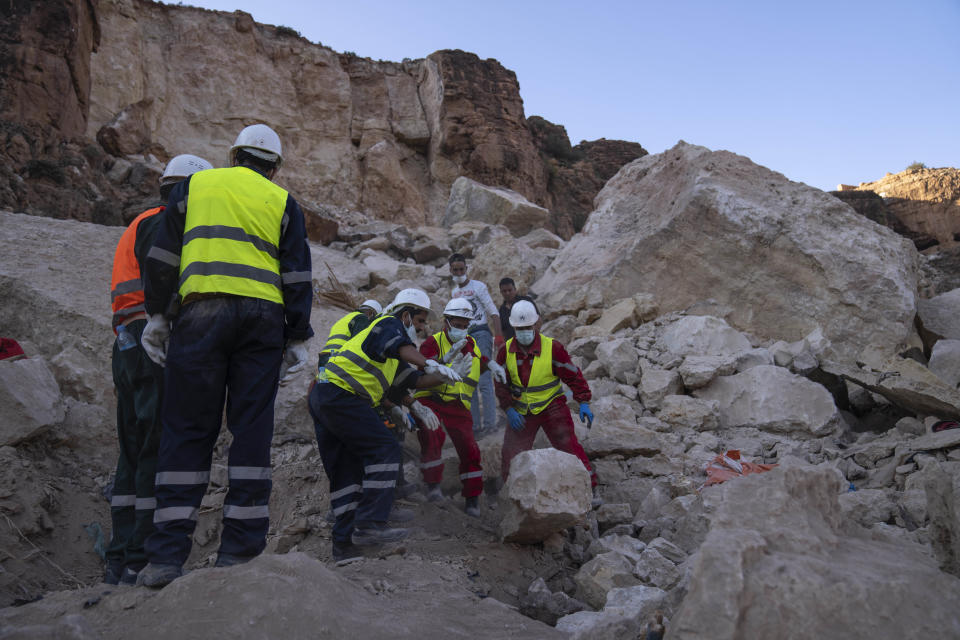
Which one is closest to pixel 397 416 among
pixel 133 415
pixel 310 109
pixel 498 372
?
pixel 498 372

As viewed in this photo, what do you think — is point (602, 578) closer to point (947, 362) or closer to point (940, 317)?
point (947, 362)

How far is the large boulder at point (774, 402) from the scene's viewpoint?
5.18m

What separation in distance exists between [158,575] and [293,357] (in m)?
0.95

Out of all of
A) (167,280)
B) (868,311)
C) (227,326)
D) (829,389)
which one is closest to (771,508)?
(227,326)

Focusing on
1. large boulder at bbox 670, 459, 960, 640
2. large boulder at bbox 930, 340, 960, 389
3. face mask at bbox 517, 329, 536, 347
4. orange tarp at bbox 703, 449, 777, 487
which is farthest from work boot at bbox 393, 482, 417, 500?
large boulder at bbox 930, 340, 960, 389

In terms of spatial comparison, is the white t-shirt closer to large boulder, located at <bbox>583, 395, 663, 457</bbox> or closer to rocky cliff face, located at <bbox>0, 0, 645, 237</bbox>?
large boulder, located at <bbox>583, 395, 663, 457</bbox>

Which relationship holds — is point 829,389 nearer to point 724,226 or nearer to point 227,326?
point 724,226

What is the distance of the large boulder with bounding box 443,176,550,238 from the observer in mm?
15008

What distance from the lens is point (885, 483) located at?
404 cm

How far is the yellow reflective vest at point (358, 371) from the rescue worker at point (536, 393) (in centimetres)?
137

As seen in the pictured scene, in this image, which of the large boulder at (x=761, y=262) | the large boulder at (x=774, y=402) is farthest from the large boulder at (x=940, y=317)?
the large boulder at (x=774, y=402)

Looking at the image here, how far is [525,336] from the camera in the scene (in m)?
4.61

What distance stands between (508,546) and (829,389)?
403 cm

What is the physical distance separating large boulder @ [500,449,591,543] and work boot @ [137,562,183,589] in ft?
5.65
